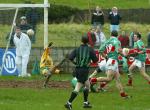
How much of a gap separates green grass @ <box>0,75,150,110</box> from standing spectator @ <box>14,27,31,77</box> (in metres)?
5.32

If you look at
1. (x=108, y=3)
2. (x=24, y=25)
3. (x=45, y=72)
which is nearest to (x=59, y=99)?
(x=45, y=72)

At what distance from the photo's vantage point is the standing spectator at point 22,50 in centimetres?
3058

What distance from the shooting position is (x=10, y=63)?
31812 millimetres

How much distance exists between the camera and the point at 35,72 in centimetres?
3167

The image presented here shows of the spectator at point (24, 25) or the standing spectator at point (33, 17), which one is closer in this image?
the spectator at point (24, 25)

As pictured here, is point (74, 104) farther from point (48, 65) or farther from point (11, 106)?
point (48, 65)

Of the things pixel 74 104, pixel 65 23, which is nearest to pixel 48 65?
pixel 74 104

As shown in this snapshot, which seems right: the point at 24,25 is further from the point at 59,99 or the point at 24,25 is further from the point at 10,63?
the point at 59,99

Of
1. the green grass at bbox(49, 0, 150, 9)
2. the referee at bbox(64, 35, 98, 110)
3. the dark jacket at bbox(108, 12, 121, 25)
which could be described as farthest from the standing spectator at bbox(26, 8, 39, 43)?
the green grass at bbox(49, 0, 150, 9)

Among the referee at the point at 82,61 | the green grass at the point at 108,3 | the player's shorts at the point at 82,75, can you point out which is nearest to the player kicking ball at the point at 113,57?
the referee at the point at 82,61

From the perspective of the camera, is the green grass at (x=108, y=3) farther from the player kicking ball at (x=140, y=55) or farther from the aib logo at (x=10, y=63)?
the player kicking ball at (x=140, y=55)

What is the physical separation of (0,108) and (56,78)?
421 inches

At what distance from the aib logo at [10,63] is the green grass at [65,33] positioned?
1.22 m

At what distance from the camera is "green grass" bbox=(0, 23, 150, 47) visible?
113ft
